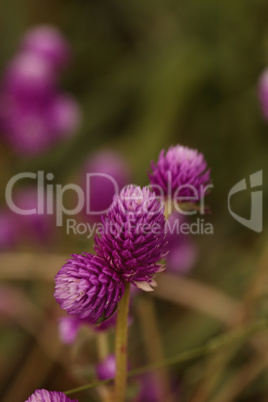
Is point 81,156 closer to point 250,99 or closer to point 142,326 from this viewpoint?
point 250,99

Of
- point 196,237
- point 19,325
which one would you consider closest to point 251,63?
point 196,237

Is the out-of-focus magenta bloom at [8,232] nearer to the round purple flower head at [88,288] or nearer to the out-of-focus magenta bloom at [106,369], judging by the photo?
the out-of-focus magenta bloom at [106,369]

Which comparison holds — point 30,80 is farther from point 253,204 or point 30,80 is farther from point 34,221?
point 253,204

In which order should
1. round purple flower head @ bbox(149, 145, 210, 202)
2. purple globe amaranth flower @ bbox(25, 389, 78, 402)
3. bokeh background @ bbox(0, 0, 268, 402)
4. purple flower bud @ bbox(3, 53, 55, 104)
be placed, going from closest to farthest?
1. purple globe amaranth flower @ bbox(25, 389, 78, 402)
2. round purple flower head @ bbox(149, 145, 210, 202)
3. bokeh background @ bbox(0, 0, 268, 402)
4. purple flower bud @ bbox(3, 53, 55, 104)

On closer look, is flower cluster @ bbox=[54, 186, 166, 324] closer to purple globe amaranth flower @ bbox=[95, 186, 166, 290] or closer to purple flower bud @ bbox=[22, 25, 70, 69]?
purple globe amaranth flower @ bbox=[95, 186, 166, 290]

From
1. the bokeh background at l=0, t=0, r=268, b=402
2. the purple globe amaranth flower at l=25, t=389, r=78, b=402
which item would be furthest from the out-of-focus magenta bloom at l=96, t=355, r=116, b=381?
the bokeh background at l=0, t=0, r=268, b=402

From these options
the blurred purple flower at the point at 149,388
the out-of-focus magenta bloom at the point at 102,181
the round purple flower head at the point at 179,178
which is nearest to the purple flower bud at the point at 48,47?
the out-of-focus magenta bloom at the point at 102,181
